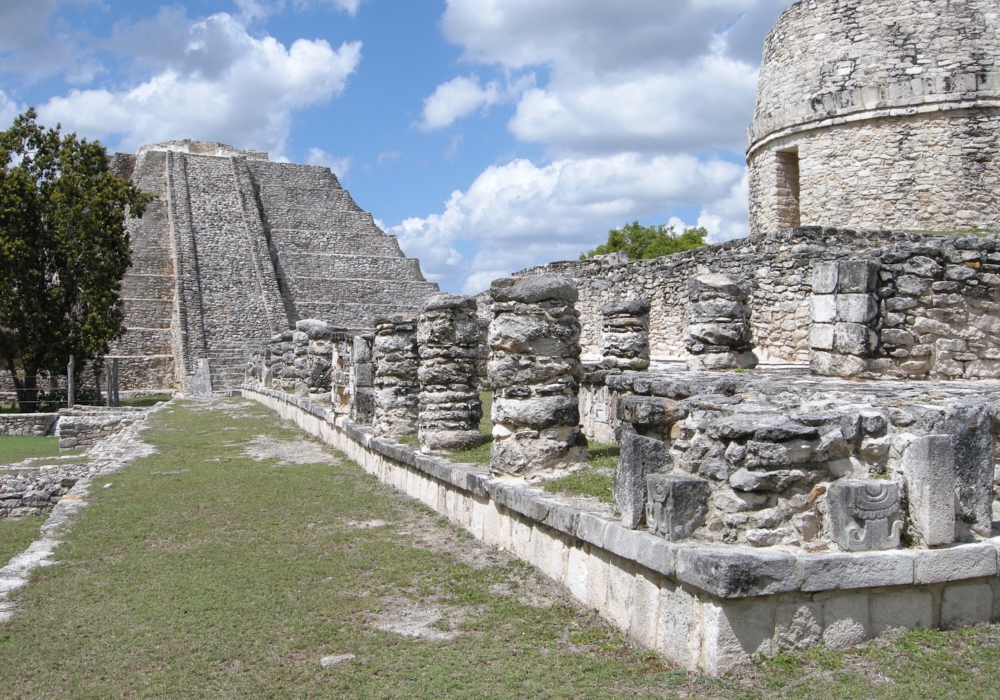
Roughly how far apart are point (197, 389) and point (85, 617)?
75.7 feet

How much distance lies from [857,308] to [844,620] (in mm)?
3103

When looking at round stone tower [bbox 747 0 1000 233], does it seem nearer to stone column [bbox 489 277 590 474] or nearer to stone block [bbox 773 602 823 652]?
stone column [bbox 489 277 590 474]

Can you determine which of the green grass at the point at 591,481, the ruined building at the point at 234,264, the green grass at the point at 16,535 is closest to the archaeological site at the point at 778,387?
the green grass at the point at 591,481

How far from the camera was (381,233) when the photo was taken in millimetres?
44219

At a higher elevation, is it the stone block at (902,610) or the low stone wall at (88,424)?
the stone block at (902,610)

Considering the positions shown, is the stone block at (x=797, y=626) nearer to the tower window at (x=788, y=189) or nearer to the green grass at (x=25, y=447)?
the green grass at (x=25, y=447)

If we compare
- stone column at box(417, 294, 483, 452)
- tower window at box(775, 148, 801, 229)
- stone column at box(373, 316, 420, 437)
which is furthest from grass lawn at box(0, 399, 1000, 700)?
tower window at box(775, 148, 801, 229)

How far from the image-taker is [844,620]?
3.36m

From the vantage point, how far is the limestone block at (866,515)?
339cm

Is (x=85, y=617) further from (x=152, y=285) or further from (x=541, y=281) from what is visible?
(x=152, y=285)

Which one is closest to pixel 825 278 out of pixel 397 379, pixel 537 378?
pixel 537 378

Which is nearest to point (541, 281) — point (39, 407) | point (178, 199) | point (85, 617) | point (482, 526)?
point (482, 526)

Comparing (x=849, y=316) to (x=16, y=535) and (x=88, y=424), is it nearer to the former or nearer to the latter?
(x=16, y=535)

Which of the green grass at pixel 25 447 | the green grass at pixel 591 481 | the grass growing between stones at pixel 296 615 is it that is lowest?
the green grass at pixel 25 447
